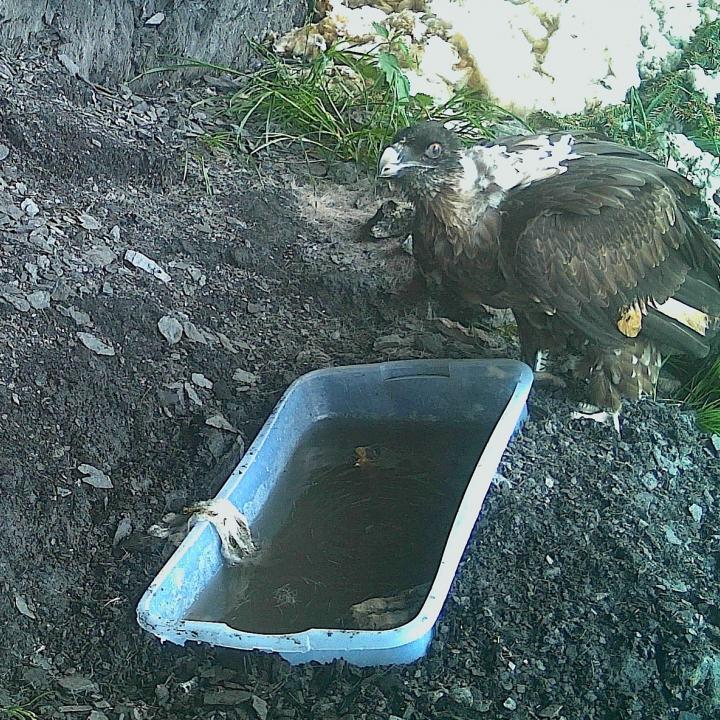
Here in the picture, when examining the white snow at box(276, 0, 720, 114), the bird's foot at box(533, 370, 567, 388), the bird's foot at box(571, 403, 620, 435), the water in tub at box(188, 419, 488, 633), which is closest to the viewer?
the water in tub at box(188, 419, 488, 633)

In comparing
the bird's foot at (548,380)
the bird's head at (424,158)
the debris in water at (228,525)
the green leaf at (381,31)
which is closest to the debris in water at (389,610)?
the debris in water at (228,525)

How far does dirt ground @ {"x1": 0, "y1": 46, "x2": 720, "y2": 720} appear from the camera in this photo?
229 centimetres

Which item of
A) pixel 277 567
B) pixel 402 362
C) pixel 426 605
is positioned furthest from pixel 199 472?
pixel 426 605

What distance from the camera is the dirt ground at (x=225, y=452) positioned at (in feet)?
7.52

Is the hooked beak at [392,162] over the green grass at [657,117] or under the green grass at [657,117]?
over

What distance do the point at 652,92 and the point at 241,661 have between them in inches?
156

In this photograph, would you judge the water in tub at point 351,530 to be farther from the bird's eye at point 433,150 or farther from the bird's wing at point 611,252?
the bird's eye at point 433,150

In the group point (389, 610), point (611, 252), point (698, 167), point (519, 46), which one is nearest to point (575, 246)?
point (611, 252)

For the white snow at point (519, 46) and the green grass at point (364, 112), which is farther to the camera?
the white snow at point (519, 46)

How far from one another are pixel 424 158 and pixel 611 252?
628 mm

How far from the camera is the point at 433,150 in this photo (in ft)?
9.98

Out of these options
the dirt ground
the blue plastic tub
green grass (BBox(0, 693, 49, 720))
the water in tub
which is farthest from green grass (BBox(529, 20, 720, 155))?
green grass (BBox(0, 693, 49, 720))

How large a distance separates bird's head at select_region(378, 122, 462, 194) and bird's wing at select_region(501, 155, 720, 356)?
216 mm

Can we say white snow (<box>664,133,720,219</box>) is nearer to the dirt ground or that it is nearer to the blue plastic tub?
the dirt ground
